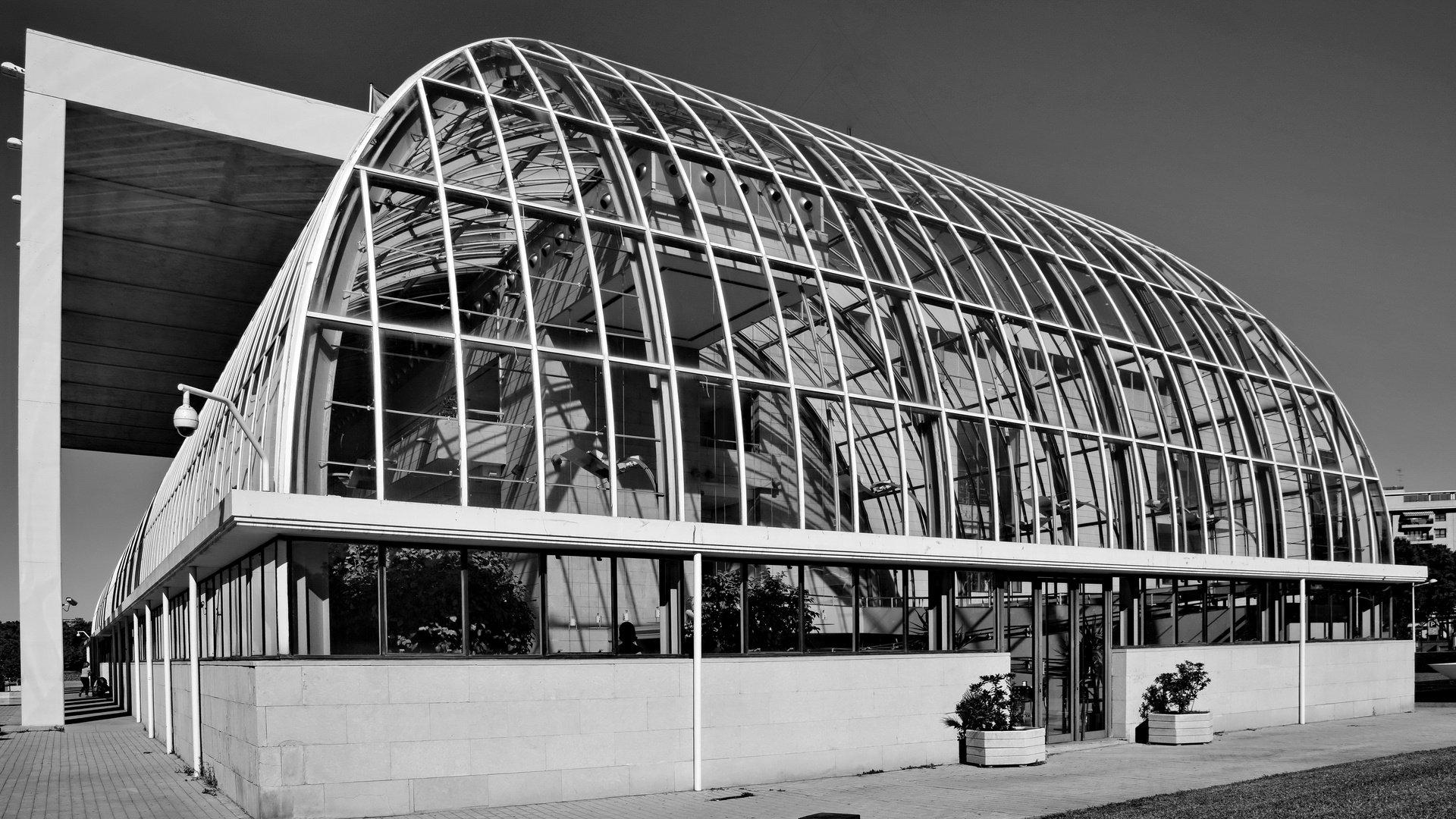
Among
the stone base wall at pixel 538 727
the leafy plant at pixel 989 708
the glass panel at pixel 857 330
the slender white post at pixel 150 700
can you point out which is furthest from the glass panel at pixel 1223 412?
the slender white post at pixel 150 700

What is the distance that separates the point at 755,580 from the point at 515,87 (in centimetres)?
1187

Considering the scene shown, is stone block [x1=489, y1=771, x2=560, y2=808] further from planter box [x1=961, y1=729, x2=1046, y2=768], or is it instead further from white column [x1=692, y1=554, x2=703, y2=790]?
planter box [x1=961, y1=729, x2=1046, y2=768]

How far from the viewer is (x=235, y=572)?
20.5 metres

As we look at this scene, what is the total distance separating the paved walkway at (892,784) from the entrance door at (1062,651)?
99 cm

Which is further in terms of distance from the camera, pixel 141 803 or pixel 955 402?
pixel 955 402

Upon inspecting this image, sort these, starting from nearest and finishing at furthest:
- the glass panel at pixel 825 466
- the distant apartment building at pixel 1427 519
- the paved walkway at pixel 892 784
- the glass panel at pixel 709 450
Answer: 1. the paved walkway at pixel 892 784
2. the glass panel at pixel 709 450
3. the glass panel at pixel 825 466
4. the distant apartment building at pixel 1427 519

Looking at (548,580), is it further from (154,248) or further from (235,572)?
(154,248)

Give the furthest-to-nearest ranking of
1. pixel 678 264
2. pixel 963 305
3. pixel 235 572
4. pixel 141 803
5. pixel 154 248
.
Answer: pixel 154 248 → pixel 963 305 → pixel 678 264 → pixel 235 572 → pixel 141 803

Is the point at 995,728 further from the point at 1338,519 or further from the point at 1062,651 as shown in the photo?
the point at 1338,519

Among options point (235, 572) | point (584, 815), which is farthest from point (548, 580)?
point (235, 572)

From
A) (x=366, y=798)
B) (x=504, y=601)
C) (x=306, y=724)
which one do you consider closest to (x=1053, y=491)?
(x=504, y=601)

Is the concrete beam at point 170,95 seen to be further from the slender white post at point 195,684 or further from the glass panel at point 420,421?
the slender white post at point 195,684

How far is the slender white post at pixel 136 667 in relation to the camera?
38.6 m

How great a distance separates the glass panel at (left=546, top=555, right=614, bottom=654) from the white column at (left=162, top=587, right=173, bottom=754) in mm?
13482
